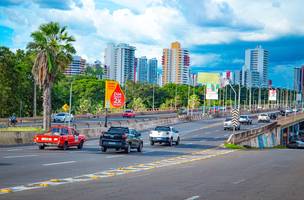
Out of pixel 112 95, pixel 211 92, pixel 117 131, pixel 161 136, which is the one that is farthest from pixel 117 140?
pixel 211 92

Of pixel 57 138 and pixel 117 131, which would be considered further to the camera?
pixel 117 131

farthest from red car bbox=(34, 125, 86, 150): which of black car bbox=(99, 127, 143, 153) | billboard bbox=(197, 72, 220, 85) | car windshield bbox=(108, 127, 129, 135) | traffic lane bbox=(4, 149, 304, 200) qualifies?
billboard bbox=(197, 72, 220, 85)

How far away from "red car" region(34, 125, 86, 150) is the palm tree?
16.3 m

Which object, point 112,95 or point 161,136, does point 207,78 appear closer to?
point 112,95

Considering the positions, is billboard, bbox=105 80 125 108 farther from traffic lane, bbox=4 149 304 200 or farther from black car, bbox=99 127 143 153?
traffic lane, bbox=4 149 304 200

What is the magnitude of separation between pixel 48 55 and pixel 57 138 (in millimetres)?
18987

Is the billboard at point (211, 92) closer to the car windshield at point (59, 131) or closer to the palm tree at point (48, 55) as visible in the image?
the palm tree at point (48, 55)

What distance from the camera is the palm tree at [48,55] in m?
51.3

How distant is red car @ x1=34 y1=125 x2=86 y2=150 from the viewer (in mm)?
33438

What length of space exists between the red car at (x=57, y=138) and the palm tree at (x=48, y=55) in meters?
16.3

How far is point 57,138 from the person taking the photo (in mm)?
33625

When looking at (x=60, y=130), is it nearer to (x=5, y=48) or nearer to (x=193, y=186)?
(x=193, y=186)

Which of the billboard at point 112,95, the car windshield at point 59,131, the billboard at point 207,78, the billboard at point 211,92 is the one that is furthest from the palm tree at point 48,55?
the billboard at point 207,78

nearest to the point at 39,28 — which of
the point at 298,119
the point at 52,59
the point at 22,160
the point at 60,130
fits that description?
the point at 52,59
